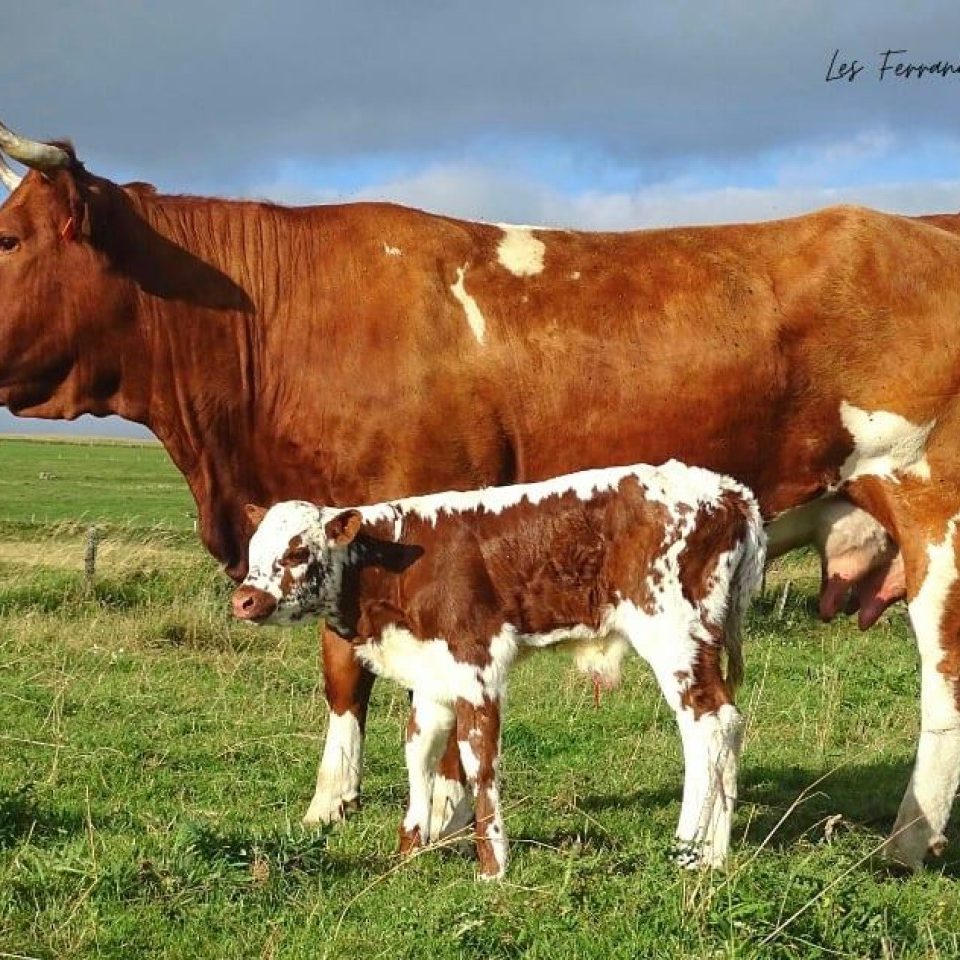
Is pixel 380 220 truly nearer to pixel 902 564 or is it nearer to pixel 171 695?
pixel 902 564

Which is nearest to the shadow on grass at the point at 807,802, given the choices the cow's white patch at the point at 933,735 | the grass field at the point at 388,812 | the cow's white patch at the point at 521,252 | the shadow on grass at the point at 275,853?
the grass field at the point at 388,812

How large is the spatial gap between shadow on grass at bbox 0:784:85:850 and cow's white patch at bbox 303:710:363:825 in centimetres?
121

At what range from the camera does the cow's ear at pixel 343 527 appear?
6.20 meters

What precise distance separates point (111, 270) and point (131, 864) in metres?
3.17

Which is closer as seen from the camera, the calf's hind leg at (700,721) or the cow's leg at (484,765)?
the cow's leg at (484,765)

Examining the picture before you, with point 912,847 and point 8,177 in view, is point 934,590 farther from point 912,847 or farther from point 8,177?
point 8,177

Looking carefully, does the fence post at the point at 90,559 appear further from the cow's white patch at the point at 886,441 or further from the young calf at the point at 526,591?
the cow's white patch at the point at 886,441

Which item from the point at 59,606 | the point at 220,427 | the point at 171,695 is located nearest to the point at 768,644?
the point at 171,695

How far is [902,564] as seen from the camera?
760cm

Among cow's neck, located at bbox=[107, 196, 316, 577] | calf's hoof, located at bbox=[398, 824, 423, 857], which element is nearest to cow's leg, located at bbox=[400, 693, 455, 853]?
calf's hoof, located at bbox=[398, 824, 423, 857]

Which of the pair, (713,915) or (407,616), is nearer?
(713,915)

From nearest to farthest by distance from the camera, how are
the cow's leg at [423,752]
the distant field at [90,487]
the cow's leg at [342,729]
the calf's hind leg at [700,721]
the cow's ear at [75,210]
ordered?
the calf's hind leg at [700,721] → the cow's leg at [423,752] → the cow's ear at [75,210] → the cow's leg at [342,729] → the distant field at [90,487]

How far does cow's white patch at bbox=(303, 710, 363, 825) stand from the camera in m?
7.38

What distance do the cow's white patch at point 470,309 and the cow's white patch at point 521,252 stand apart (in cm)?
26
